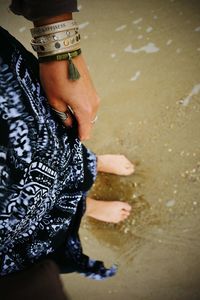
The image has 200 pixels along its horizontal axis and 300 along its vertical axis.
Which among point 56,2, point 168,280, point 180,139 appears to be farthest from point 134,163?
point 56,2

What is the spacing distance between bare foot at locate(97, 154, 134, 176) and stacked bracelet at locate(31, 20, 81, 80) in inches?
29.3

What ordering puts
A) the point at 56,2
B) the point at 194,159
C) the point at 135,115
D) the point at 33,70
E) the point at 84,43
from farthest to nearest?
the point at 84,43
the point at 135,115
the point at 194,159
the point at 33,70
the point at 56,2

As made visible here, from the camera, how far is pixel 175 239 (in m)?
1.33

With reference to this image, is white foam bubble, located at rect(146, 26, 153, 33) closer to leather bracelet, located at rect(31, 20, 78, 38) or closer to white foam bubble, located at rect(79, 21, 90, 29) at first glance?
white foam bubble, located at rect(79, 21, 90, 29)

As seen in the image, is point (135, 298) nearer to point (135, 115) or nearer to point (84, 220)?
point (84, 220)

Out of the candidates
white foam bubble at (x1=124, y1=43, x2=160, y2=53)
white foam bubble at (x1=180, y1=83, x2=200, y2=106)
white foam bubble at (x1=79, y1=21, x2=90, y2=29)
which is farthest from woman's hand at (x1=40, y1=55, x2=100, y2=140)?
white foam bubble at (x1=79, y1=21, x2=90, y2=29)

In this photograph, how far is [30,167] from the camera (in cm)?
79

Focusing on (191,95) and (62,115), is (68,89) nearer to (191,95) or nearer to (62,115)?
(62,115)

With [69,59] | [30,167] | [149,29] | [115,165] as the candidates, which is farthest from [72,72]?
[149,29]

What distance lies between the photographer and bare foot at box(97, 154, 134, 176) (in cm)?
144

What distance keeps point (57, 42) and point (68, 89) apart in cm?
10

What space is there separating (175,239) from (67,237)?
0.45 metres

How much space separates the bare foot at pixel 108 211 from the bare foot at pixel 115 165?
13 cm

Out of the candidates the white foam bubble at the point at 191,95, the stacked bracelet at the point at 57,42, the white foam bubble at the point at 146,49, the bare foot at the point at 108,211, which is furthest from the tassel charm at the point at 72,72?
the white foam bubble at the point at 146,49
